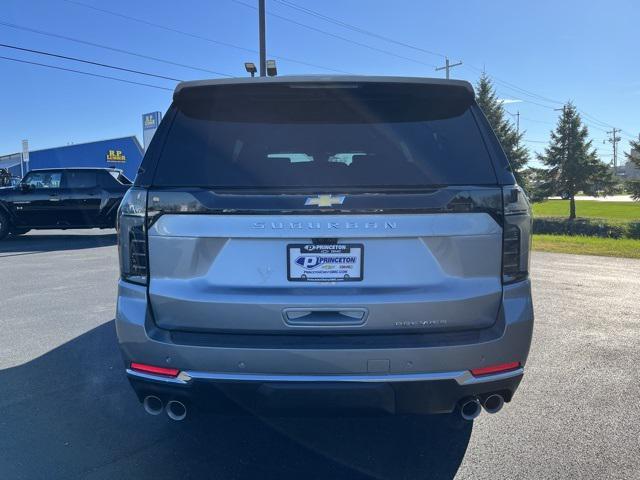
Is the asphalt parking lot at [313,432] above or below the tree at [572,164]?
below

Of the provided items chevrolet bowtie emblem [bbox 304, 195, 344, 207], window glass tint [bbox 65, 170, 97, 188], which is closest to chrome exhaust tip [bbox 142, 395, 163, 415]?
chevrolet bowtie emblem [bbox 304, 195, 344, 207]

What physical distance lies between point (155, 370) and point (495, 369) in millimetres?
1576

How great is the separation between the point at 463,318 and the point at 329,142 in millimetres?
1117

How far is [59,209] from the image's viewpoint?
45.7 ft

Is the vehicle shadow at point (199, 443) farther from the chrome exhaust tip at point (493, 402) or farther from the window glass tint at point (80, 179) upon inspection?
the window glass tint at point (80, 179)

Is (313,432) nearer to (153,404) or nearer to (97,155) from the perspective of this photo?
(153,404)

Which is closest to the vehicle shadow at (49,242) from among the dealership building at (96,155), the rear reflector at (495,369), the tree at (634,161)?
the rear reflector at (495,369)

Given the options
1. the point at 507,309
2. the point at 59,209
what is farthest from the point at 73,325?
the point at 59,209

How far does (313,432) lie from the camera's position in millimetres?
3184

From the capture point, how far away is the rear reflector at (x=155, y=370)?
234cm

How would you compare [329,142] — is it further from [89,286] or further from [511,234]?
[89,286]

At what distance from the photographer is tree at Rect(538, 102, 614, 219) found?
49.8 meters

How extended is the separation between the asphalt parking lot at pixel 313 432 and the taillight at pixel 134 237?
114 centimetres

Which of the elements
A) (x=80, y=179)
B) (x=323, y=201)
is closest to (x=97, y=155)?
(x=80, y=179)
